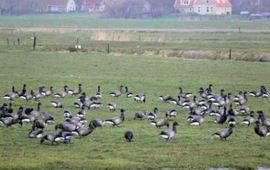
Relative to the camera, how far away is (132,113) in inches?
1355

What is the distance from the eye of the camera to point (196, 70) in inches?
2159

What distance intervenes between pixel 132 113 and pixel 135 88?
9.84 m

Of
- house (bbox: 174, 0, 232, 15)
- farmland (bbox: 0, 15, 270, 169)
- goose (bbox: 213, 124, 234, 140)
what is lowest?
house (bbox: 174, 0, 232, 15)

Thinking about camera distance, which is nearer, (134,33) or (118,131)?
(118,131)

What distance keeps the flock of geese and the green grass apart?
1.02 ft

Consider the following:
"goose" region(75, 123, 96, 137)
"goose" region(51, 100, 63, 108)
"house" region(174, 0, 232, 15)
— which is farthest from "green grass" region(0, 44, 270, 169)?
"house" region(174, 0, 232, 15)

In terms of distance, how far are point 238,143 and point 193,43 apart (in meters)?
56.6

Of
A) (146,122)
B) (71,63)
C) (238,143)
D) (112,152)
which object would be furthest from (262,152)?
(71,63)

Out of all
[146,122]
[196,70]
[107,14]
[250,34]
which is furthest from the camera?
[107,14]

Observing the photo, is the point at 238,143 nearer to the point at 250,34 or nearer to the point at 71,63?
the point at 71,63

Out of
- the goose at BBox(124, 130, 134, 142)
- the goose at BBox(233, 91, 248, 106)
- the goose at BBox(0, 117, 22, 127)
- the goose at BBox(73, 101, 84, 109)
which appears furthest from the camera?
the goose at BBox(233, 91, 248, 106)

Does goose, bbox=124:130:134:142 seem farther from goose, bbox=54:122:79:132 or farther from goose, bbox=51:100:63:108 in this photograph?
goose, bbox=51:100:63:108

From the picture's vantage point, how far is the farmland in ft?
79.6

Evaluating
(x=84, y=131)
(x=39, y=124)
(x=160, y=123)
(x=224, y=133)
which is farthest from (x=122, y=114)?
(x=224, y=133)
